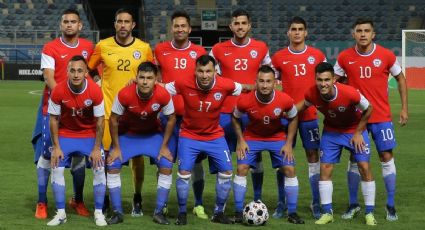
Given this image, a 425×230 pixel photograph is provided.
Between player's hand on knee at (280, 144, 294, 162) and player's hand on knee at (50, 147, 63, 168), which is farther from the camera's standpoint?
player's hand on knee at (280, 144, 294, 162)

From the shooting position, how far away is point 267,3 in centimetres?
4303

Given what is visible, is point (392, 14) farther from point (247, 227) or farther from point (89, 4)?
point (247, 227)

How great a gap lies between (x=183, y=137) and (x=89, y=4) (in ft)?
117

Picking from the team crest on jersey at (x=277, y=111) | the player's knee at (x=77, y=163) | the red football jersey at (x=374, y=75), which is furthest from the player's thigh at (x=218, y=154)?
the red football jersey at (x=374, y=75)

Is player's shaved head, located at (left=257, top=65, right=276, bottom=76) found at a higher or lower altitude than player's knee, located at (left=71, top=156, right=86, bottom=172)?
higher

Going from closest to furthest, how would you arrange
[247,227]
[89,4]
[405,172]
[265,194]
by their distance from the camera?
[247,227]
[265,194]
[405,172]
[89,4]

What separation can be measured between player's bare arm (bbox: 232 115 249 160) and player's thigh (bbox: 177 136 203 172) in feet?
1.30

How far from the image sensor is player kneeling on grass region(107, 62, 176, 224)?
770cm

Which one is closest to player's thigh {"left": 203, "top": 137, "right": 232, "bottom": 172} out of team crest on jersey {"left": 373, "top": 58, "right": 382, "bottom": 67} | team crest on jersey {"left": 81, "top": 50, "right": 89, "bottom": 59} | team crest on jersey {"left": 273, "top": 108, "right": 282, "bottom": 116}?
team crest on jersey {"left": 273, "top": 108, "right": 282, "bottom": 116}

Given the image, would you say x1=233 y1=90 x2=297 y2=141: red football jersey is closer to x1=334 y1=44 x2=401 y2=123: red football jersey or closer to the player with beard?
x1=334 y1=44 x2=401 y2=123: red football jersey

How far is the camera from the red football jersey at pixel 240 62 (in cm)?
848

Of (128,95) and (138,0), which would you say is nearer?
(128,95)

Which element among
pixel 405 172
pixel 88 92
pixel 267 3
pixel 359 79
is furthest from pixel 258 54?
pixel 267 3

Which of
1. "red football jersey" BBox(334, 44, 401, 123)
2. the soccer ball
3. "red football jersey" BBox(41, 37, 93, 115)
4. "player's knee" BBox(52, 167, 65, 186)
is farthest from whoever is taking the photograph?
"red football jersey" BBox(41, 37, 93, 115)
